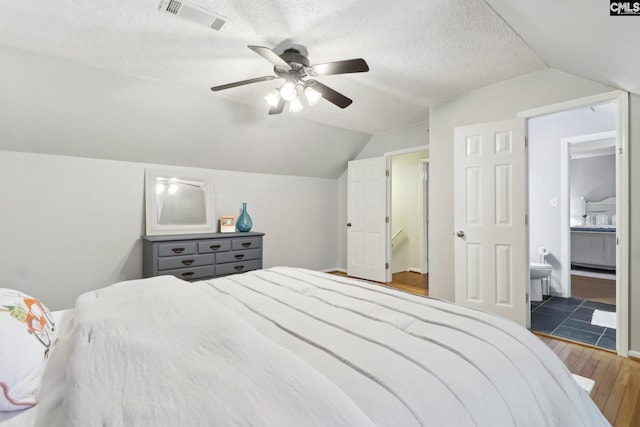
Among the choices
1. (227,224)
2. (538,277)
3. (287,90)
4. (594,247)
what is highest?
(287,90)

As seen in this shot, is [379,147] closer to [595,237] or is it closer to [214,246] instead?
[214,246]

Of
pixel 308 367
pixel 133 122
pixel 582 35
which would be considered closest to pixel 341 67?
pixel 582 35

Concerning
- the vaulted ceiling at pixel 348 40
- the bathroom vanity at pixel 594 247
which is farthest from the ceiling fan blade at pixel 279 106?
the bathroom vanity at pixel 594 247

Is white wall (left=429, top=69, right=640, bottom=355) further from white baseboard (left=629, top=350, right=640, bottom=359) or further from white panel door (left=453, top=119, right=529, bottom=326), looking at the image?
white panel door (left=453, top=119, right=529, bottom=326)

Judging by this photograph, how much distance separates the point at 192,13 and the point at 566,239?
477 centimetres

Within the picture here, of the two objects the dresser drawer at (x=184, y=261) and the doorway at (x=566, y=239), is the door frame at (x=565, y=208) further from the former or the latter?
the dresser drawer at (x=184, y=261)

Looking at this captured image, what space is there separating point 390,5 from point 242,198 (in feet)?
→ 10.3

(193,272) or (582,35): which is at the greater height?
(582,35)

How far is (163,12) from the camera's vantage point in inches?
72.4

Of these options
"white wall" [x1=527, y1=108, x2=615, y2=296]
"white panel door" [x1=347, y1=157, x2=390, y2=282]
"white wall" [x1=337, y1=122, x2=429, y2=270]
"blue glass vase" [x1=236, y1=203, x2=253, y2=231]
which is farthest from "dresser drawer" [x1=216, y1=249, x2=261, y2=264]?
"white wall" [x1=527, y1=108, x2=615, y2=296]

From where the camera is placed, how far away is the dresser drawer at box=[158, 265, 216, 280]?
10.2ft

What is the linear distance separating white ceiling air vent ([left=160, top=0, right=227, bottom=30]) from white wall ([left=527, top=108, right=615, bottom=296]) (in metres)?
3.87

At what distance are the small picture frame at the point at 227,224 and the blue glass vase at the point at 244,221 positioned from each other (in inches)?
2.7

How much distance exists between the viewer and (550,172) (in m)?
3.96
